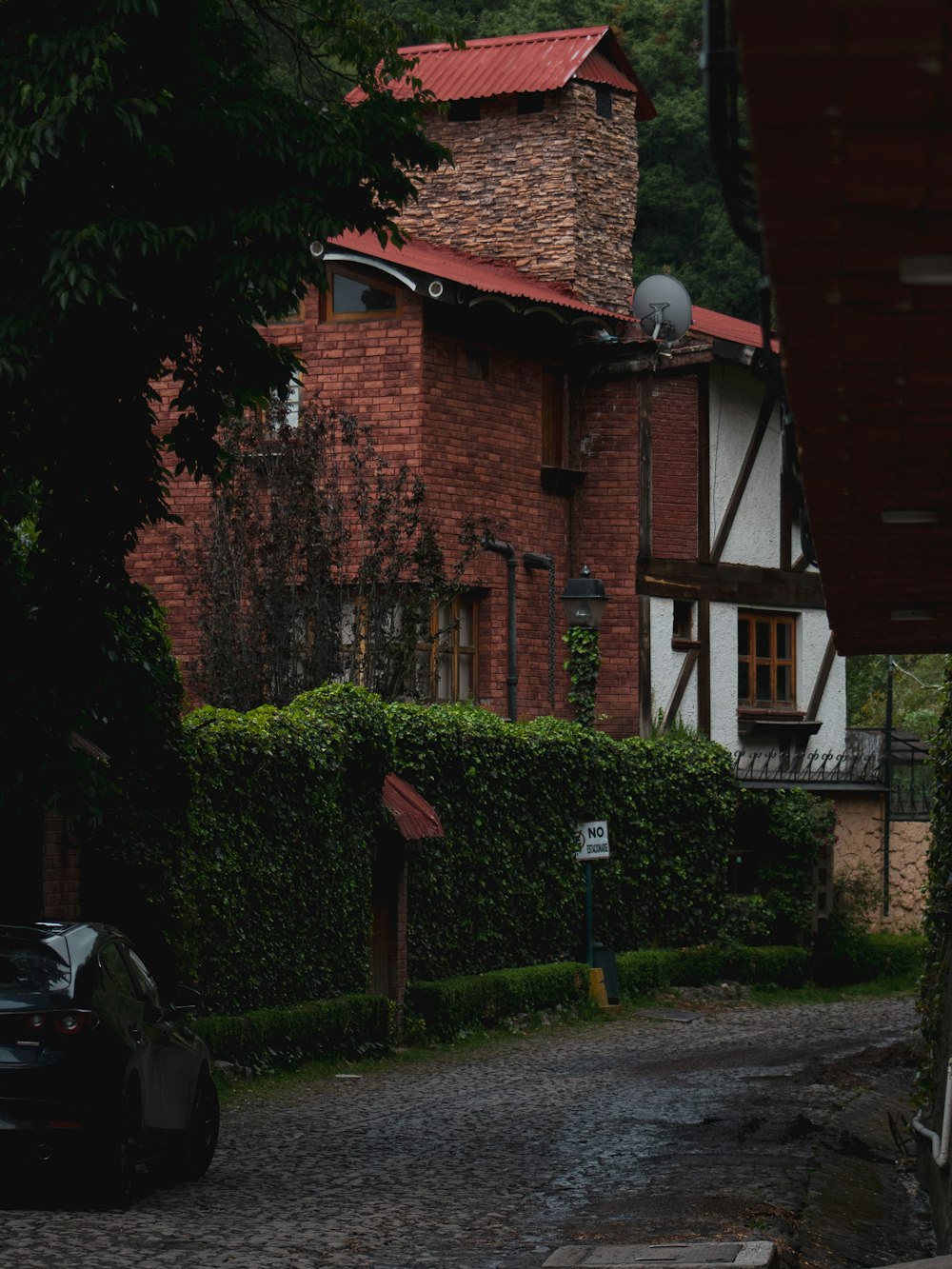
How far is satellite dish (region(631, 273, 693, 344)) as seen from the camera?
3250 centimetres

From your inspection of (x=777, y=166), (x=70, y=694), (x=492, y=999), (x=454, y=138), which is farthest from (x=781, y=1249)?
(x=454, y=138)

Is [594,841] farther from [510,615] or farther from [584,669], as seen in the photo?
[510,615]

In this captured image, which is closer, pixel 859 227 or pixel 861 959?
pixel 859 227

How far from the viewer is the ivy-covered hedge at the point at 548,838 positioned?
24.7 meters

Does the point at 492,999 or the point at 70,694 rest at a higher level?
the point at 70,694

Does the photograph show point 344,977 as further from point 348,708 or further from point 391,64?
point 391,64

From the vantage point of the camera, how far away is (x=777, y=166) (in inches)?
162

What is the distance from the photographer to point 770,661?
35.3 metres

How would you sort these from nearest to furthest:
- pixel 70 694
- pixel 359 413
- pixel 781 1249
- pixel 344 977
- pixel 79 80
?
pixel 781 1249 → pixel 79 80 → pixel 70 694 → pixel 344 977 → pixel 359 413

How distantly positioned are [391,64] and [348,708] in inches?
355

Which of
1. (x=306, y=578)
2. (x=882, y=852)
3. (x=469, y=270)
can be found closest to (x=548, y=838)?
(x=306, y=578)

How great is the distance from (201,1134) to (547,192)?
23.4 meters

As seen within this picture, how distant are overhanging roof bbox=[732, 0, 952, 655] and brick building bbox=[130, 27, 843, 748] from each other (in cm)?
2217

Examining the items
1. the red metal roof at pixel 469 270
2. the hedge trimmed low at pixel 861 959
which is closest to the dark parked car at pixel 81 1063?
the red metal roof at pixel 469 270
